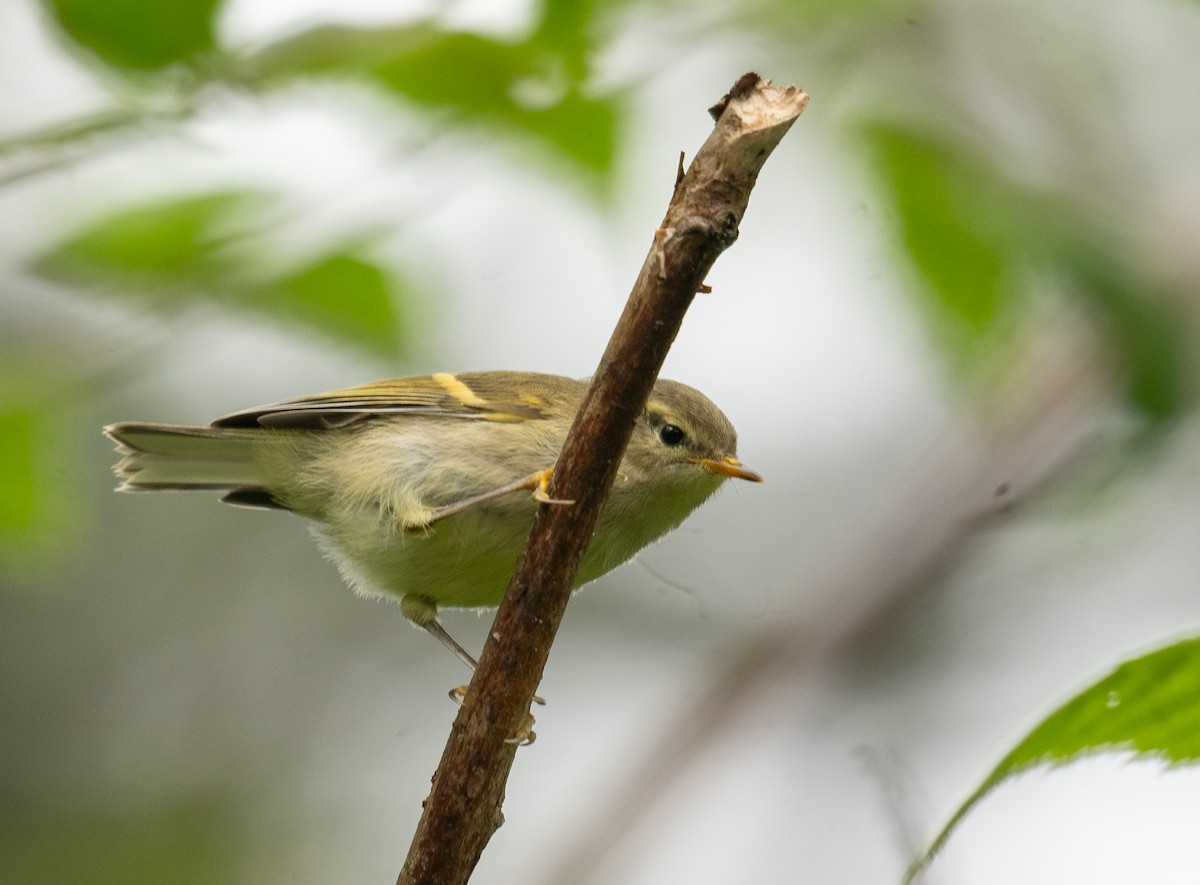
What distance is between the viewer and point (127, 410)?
5.15 meters

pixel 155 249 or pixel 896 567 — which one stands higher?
pixel 155 249

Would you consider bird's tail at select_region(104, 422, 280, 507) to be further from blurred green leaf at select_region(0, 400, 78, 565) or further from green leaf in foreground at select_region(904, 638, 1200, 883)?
green leaf in foreground at select_region(904, 638, 1200, 883)

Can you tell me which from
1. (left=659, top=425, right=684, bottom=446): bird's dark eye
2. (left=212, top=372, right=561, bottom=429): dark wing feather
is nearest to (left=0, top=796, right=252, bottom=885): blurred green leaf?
(left=212, top=372, right=561, bottom=429): dark wing feather

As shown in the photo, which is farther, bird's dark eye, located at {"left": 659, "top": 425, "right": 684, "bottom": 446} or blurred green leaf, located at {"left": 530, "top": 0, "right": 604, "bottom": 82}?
bird's dark eye, located at {"left": 659, "top": 425, "right": 684, "bottom": 446}

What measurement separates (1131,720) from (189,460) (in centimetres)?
285

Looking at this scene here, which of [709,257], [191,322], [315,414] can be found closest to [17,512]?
[191,322]

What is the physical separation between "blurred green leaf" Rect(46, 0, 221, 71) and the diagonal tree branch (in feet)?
2.47

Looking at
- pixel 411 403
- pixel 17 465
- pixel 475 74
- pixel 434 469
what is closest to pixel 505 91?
pixel 475 74

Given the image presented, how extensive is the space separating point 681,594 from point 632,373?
8.83 ft

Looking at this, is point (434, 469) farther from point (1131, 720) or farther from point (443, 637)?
point (1131, 720)

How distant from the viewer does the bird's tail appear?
3.14 meters

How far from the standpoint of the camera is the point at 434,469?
2.96 meters

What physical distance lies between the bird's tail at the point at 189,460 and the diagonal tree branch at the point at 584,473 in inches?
62.5

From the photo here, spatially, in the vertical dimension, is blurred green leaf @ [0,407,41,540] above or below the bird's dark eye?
below
